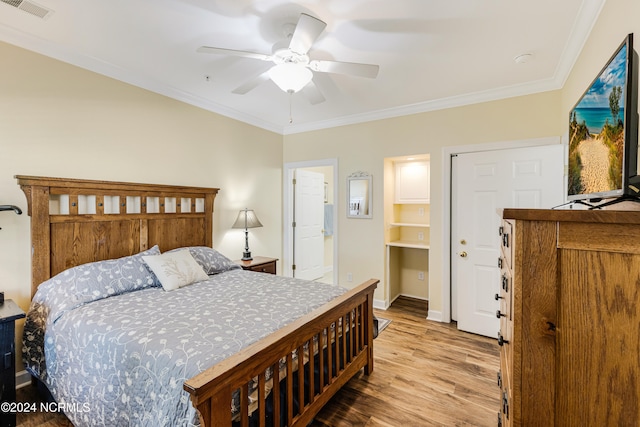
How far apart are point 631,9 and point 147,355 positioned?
9.39 feet

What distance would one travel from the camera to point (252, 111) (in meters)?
3.92

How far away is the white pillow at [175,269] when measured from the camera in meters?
2.42

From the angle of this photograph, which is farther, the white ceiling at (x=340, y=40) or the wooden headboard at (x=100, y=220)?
the wooden headboard at (x=100, y=220)

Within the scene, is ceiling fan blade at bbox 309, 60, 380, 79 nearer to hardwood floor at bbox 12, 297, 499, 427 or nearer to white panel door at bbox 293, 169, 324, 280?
hardwood floor at bbox 12, 297, 499, 427

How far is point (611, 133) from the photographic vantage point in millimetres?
1110

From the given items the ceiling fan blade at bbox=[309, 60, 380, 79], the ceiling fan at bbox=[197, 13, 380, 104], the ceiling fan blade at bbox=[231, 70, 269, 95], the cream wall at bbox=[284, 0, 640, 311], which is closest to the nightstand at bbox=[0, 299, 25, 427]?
the ceiling fan at bbox=[197, 13, 380, 104]

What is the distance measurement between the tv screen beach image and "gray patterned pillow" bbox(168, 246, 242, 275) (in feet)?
9.57

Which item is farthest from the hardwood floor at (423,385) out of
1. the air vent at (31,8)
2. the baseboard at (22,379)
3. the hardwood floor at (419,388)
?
the air vent at (31,8)

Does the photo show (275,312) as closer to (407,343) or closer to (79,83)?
(407,343)

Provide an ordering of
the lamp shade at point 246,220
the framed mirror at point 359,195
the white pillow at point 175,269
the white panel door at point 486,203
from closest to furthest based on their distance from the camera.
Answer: the white pillow at point 175,269, the white panel door at point 486,203, the lamp shade at point 246,220, the framed mirror at point 359,195

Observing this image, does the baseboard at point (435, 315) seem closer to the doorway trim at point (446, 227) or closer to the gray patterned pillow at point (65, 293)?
the doorway trim at point (446, 227)

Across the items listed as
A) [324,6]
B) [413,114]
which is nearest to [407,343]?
[413,114]

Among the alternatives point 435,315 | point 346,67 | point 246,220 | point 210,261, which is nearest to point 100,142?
point 210,261

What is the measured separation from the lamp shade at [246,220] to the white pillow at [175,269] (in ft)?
3.49
